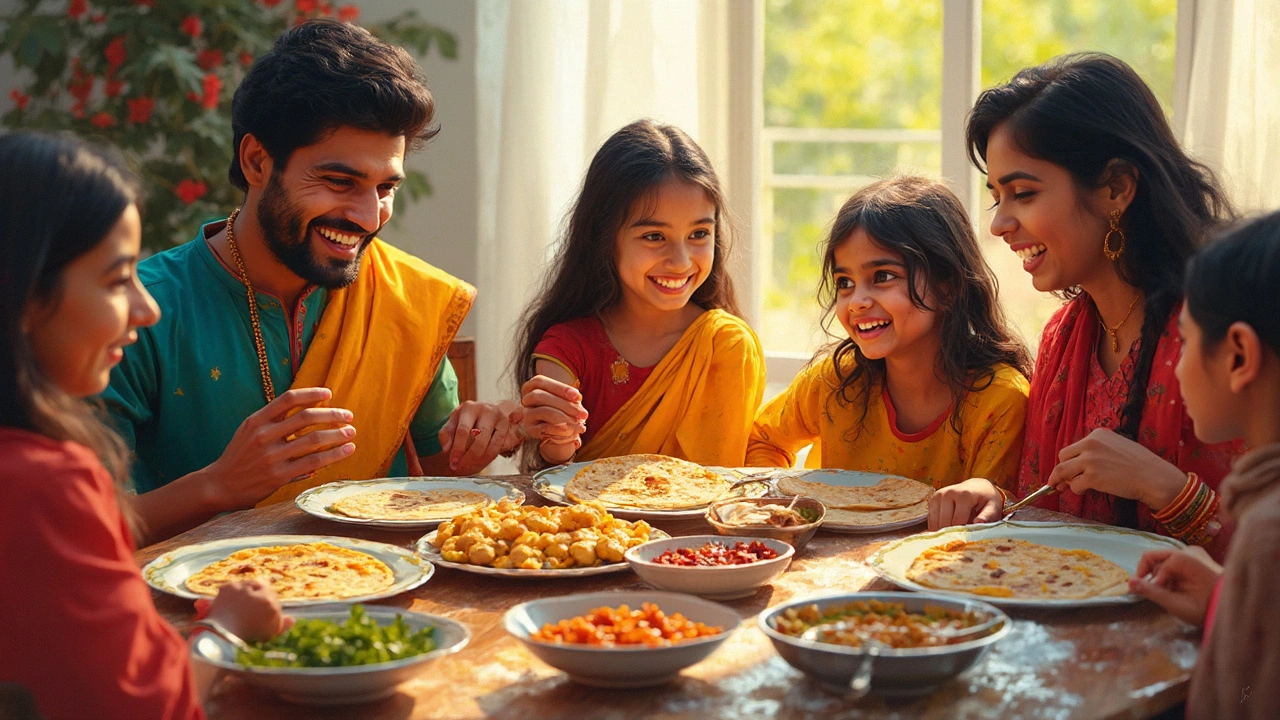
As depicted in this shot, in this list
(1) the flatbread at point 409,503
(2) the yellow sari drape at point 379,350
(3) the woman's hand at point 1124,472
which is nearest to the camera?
(3) the woman's hand at point 1124,472

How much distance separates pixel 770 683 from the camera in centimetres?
141

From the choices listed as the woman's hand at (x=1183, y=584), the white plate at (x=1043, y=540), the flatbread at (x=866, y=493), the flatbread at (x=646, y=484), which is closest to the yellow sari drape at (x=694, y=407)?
the flatbread at (x=646, y=484)

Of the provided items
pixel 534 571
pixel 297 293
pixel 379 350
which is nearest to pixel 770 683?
pixel 534 571

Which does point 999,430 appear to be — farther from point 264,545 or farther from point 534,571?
point 264,545

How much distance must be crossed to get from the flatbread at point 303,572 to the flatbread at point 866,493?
34.2 inches

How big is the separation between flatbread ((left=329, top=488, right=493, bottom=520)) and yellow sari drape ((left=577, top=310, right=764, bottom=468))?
2.33 ft

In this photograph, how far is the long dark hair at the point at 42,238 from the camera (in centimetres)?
129

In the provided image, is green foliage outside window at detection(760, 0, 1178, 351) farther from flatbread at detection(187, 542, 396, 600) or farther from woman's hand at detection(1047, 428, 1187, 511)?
flatbread at detection(187, 542, 396, 600)

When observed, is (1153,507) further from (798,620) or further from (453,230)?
(453,230)

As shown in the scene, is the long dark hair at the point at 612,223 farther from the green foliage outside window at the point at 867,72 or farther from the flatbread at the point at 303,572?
the flatbread at the point at 303,572

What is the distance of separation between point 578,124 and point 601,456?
1.55m

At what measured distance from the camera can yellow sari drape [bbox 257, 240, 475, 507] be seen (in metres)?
2.71

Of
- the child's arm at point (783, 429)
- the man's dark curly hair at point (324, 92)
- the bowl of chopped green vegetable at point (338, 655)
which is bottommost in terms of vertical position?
the child's arm at point (783, 429)

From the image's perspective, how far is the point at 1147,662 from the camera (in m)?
1.45
